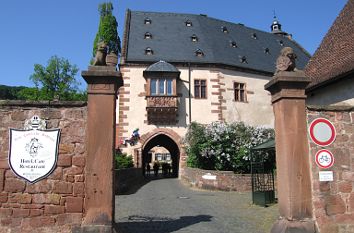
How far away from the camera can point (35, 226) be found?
22.0 feet

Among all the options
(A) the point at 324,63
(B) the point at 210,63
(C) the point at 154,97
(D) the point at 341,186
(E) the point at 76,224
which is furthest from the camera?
(B) the point at 210,63

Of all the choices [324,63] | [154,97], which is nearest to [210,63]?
[154,97]

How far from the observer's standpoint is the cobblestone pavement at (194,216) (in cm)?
816

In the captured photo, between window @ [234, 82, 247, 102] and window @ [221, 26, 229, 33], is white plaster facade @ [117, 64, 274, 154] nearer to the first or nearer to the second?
window @ [234, 82, 247, 102]

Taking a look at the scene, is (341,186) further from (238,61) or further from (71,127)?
(238,61)

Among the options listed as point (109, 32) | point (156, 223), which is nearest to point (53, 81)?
point (109, 32)

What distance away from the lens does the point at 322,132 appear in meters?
7.33

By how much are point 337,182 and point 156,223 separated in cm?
425

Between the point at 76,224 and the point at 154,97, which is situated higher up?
the point at 154,97

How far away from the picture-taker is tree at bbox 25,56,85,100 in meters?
45.7

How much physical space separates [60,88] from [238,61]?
2503 centimetres

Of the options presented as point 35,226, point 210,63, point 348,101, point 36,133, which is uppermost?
point 210,63

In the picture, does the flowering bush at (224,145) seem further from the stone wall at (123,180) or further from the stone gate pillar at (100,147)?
the stone gate pillar at (100,147)

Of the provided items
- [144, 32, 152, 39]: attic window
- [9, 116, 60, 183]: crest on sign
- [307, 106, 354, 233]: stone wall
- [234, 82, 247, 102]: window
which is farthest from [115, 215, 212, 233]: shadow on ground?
[144, 32, 152, 39]: attic window
